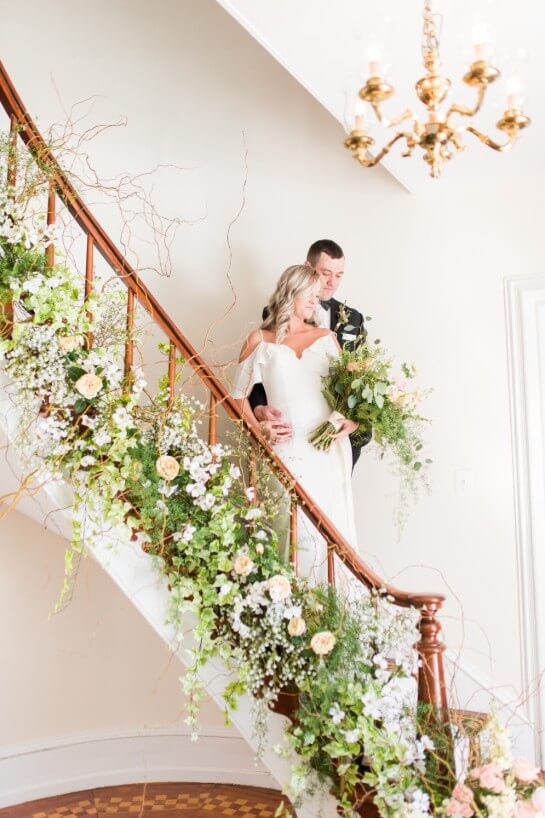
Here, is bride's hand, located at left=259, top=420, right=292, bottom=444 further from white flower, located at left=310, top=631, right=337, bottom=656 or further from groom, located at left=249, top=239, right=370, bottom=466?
white flower, located at left=310, top=631, right=337, bottom=656

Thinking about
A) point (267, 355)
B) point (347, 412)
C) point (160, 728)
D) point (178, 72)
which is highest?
point (178, 72)

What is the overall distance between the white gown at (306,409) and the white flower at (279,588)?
2.51ft

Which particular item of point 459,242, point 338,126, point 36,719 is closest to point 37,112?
point 338,126

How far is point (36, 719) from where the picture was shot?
4.39 m

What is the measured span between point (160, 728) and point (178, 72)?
4.01 m

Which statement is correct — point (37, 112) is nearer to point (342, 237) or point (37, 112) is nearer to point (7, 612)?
point (342, 237)

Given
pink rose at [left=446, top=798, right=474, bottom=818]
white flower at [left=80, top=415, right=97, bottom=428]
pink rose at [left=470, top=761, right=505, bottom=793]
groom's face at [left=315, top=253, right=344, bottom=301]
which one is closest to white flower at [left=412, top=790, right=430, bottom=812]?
pink rose at [left=446, top=798, right=474, bottom=818]

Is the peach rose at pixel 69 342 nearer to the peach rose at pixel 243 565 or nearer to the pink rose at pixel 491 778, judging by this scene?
the peach rose at pixel 243 565

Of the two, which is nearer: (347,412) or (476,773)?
(476,773)

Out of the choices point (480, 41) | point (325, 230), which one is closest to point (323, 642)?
point (480, 41)

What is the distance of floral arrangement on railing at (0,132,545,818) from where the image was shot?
272cm

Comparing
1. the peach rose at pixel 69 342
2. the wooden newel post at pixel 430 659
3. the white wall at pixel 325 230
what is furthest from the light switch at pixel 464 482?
the peach rose at pixel 69 342

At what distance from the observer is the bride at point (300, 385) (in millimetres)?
3557

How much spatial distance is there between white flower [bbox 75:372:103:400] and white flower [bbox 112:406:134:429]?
11 cm
